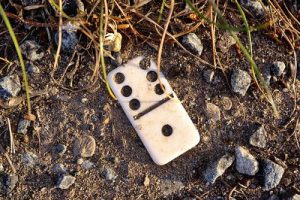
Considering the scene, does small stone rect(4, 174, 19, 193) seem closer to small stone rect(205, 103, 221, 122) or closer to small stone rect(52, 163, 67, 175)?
small stone rect(52, 163, 67, 175)

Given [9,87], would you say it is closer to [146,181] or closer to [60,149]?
[60,149]

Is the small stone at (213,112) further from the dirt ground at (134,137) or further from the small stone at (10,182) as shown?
the small stone at (10,182)

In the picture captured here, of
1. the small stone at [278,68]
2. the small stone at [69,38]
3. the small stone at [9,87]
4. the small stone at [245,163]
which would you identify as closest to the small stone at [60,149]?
the small stone at [9,87]

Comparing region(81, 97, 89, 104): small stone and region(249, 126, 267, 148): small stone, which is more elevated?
region(81, 97, 89, 104): small stone

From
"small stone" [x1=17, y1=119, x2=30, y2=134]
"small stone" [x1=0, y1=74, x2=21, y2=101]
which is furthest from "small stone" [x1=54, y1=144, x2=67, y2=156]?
"small stone" [x1=0, y1=74, x2=21, y2=101]

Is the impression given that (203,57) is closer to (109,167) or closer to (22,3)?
(109,167)
